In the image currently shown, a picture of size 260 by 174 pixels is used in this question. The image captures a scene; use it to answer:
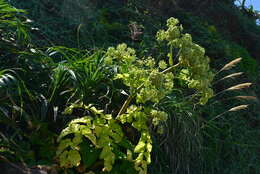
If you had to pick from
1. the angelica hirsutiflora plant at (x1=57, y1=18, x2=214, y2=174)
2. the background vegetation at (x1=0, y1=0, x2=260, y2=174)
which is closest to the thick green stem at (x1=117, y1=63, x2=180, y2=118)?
the angelica hirsutiflora plant at (x1=57, y1=18, x2=214, y2=174)

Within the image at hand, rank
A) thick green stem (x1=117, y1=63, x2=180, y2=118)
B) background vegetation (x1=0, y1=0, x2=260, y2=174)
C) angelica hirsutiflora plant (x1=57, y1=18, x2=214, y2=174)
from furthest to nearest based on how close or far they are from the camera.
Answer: thick green stem (x1=117, y1=63, x2=180, y2=118)
background vegetation (x1=0, y1=0, x2=260, y2=174)
angelica hirsutiflora plant (x1=57, y1=18, x2=214, y2=174)

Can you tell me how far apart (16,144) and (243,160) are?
318 cm

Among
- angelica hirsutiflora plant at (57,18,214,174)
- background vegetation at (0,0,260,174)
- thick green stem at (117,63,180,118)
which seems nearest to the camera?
angelica hirsutiflora plant at (57,18,214,174)

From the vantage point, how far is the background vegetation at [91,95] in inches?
124

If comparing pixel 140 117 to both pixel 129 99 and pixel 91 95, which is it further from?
pixel 91 95

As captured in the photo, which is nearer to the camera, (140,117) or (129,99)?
(140,117)

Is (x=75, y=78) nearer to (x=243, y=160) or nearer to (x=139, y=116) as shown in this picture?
(x=139, y=116)

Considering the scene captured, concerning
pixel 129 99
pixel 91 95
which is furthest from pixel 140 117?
pixel 91 95

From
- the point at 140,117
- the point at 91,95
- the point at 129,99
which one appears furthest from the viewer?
the point at 91,95

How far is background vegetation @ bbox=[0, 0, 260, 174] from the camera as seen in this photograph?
3139 mm

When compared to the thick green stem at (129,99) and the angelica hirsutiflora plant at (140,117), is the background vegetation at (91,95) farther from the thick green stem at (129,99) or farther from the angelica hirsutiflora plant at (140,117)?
the thick green stem at (129,99)

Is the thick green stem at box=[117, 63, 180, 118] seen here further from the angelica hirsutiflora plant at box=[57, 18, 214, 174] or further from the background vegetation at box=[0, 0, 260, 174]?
the background vegetation at box=[0, 0, 260, 174]

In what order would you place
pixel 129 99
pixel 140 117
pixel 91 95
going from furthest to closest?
pixel 91 95 < pixel 129 99 < pixel 140 117

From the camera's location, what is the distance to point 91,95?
364 cm
